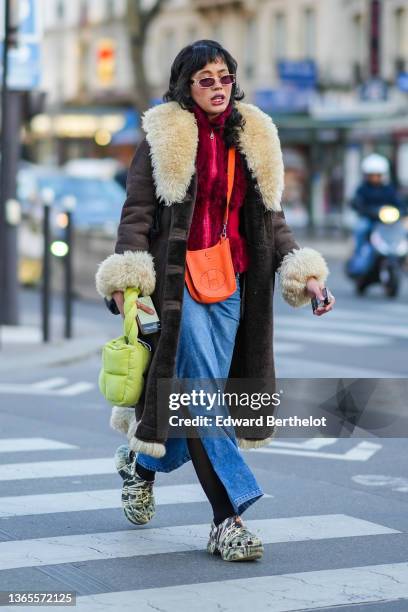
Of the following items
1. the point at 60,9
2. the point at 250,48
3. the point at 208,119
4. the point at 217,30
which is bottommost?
the point at 208,119

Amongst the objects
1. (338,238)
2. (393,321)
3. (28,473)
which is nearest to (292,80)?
(338,238)

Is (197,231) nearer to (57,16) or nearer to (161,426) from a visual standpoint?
(161,426)

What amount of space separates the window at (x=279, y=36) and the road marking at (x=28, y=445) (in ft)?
A: 162

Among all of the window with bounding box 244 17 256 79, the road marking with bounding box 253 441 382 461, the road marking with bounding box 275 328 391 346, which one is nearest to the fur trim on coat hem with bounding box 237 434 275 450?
the road marking with bounding box 253 441 382 461

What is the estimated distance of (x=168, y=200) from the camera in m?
5.89

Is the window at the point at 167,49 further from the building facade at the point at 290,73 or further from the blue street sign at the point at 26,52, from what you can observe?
the blue street sign at the point at 26,52

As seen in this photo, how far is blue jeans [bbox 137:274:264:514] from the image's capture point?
5.88 m

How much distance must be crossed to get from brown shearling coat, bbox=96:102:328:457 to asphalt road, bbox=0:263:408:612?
0.46 m

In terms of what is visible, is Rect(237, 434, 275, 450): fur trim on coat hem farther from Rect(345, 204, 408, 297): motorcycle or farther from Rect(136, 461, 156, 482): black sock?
Rect(345, 204, 408, 297): motorcycle

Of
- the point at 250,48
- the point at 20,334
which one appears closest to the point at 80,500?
the point at 20,334

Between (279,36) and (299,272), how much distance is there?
52582 millimetres

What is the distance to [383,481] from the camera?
7859mm

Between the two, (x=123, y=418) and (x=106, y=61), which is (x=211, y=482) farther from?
(x=106, y=61)

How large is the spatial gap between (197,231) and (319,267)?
515mm
